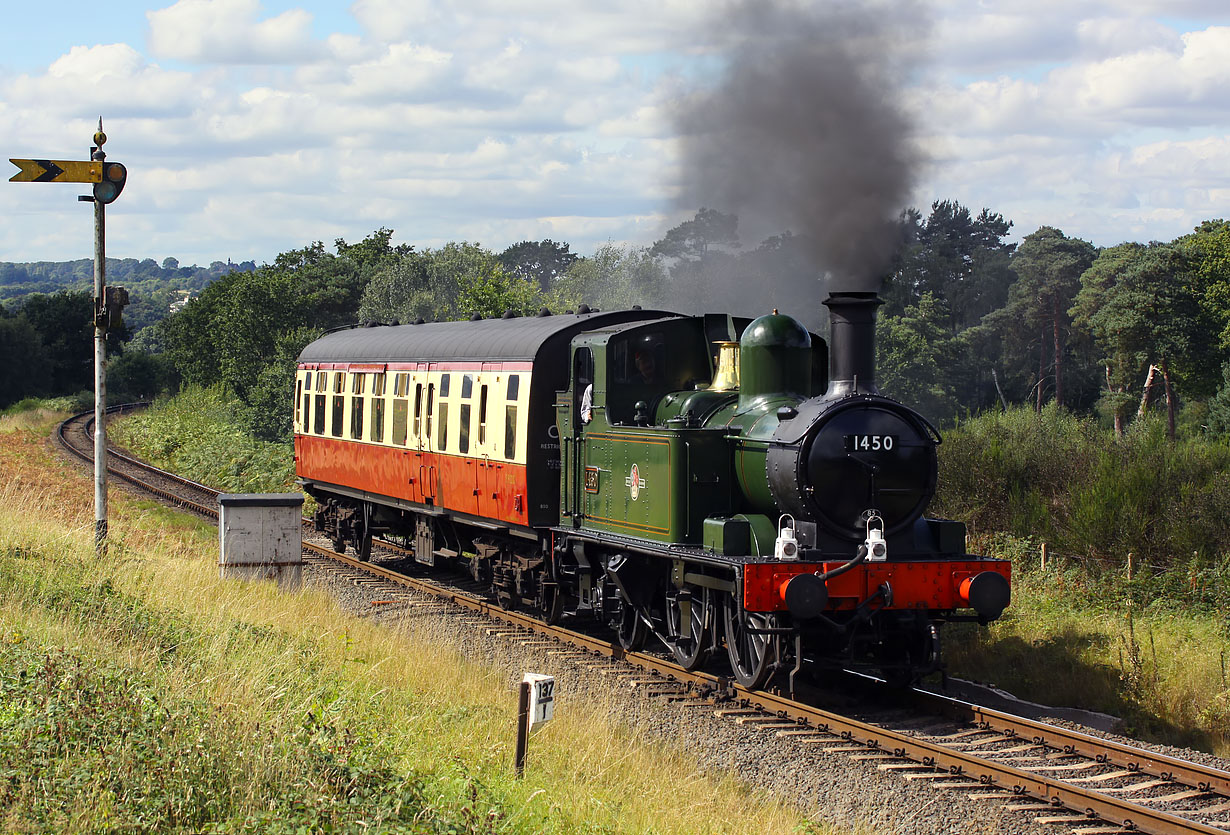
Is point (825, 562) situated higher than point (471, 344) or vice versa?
point (471, 344)

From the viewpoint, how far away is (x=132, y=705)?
6445 mm

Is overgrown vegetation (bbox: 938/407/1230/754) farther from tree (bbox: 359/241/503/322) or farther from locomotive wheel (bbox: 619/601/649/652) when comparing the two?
tree (bbox: 359/241/503/322)

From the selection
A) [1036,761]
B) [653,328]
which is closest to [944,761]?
[1036,761]

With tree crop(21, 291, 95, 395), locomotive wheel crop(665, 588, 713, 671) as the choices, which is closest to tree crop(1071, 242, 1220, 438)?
locomotive wheel crop(665, 588, 713, 671)

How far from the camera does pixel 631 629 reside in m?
12.3

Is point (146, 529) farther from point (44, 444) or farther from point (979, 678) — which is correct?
point (44, 444)

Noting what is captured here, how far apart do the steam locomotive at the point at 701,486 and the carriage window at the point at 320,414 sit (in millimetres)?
4478

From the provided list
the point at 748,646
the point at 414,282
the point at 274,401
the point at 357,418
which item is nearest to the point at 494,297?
the point at 357,418

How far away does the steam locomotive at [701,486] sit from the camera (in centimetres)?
980

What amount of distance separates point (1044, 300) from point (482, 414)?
50670mm

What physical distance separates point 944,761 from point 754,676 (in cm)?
219

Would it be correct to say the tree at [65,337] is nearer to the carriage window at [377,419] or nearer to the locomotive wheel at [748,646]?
the carriage window at [377,419]

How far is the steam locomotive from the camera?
9.80 meters

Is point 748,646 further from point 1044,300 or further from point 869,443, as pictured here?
point 1044,300
